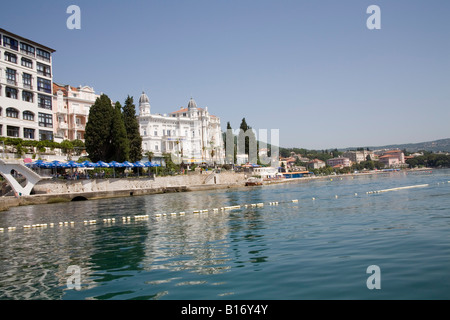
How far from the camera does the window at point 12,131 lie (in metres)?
52.2

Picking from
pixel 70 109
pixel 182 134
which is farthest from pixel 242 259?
pixel 182 134

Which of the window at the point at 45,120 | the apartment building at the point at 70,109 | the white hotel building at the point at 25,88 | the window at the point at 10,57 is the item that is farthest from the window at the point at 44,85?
the window at the point at 10,57

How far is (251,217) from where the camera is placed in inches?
877

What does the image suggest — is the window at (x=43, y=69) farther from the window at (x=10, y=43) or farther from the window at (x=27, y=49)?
the window at (x=10, y=43)

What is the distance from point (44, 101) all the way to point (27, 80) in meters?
4.21

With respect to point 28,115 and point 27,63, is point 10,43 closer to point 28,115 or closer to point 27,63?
point 27,63

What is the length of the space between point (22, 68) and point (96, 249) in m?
51.2

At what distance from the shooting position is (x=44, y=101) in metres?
60.0

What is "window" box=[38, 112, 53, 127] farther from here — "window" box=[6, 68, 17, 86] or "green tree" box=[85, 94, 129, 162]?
"green tree" box=[85, 94, 129, 162]

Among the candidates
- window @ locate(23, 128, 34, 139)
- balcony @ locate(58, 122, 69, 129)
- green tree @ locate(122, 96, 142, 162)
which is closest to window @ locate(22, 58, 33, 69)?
window @ locate(23, 128, 34, 139)

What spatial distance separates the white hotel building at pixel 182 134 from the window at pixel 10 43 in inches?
1305

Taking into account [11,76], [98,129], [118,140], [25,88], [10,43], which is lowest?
[118,140]

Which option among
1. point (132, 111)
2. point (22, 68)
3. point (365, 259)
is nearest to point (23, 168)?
point (22, 68)
